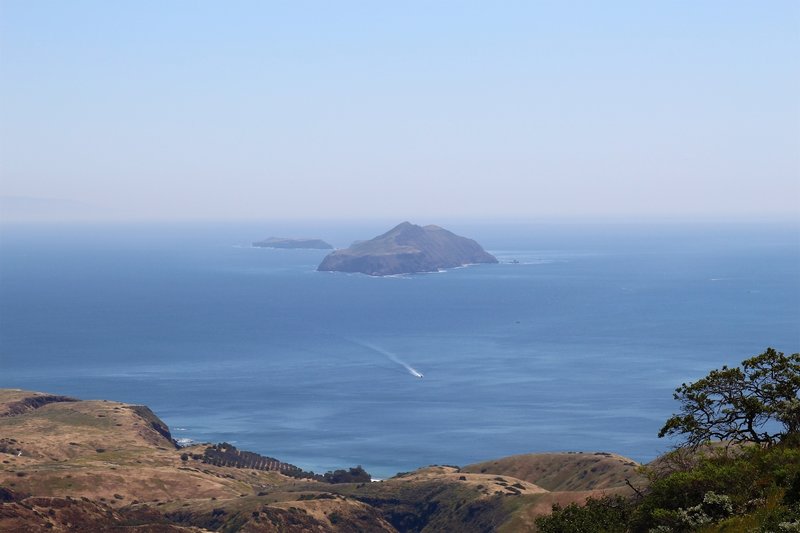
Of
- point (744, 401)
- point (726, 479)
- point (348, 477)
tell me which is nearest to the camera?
point (726, 479)

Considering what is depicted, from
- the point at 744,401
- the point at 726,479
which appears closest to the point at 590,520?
the point at 726,479

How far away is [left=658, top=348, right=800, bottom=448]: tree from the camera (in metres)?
36.9

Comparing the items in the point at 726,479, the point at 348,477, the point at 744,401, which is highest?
the point at 744,401

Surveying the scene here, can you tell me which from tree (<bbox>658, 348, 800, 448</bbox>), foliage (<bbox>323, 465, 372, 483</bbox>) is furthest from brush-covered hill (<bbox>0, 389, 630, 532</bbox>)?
tree (<bbox>658, 348, 800, 448</bbox>)

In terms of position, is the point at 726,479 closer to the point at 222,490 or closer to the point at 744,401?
the point at 744,401

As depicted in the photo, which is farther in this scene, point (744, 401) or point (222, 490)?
point (222, 490)

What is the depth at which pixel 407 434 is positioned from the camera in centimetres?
16375

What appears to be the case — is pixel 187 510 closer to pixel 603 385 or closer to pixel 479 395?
pixel 479 395

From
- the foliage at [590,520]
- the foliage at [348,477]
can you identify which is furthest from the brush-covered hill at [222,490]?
the foliage at [590,520]

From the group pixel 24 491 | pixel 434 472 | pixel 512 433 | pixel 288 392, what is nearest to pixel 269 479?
pixel 434 472

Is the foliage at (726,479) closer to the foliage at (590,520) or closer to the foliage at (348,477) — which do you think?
the foliage at (590,520)

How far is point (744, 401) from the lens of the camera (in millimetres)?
37281

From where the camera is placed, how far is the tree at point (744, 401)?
121 feet

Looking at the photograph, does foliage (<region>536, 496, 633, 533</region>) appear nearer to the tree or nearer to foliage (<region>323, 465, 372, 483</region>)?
the tree
